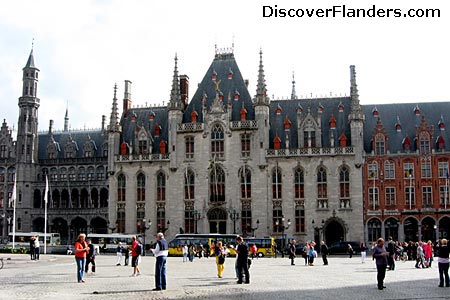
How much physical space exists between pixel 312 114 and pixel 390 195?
13051 mm

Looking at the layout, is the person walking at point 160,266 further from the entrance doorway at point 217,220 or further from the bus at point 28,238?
the bus at point 28,238

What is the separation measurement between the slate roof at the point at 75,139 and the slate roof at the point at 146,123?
949cm

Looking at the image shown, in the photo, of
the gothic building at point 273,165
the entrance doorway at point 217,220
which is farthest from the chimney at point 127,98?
the entrance doorway at point 217,220

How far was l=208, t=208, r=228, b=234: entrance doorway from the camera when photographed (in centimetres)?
7144

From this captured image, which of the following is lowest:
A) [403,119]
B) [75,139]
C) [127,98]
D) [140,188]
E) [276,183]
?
[140,188]

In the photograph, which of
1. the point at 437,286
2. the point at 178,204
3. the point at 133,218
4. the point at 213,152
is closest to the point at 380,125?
the point at 213,152

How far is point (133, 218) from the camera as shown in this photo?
74.0 meters

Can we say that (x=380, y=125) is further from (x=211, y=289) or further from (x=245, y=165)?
(x=211, y=289)

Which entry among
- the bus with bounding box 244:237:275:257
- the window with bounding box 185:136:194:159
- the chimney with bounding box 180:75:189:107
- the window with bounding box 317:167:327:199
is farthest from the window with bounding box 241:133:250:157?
the bus with bounding box 244:237:275:257

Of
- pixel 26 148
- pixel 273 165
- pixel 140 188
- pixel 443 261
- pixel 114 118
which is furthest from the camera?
pixel 26 148

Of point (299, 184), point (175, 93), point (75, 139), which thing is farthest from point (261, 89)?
point (75, 139)

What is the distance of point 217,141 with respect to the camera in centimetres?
7256

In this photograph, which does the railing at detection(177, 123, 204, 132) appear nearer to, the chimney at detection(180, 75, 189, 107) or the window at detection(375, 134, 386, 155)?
the chimney at detection(180, 75, 189, 107)

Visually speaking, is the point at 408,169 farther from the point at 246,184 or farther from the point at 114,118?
the point at 114,118
